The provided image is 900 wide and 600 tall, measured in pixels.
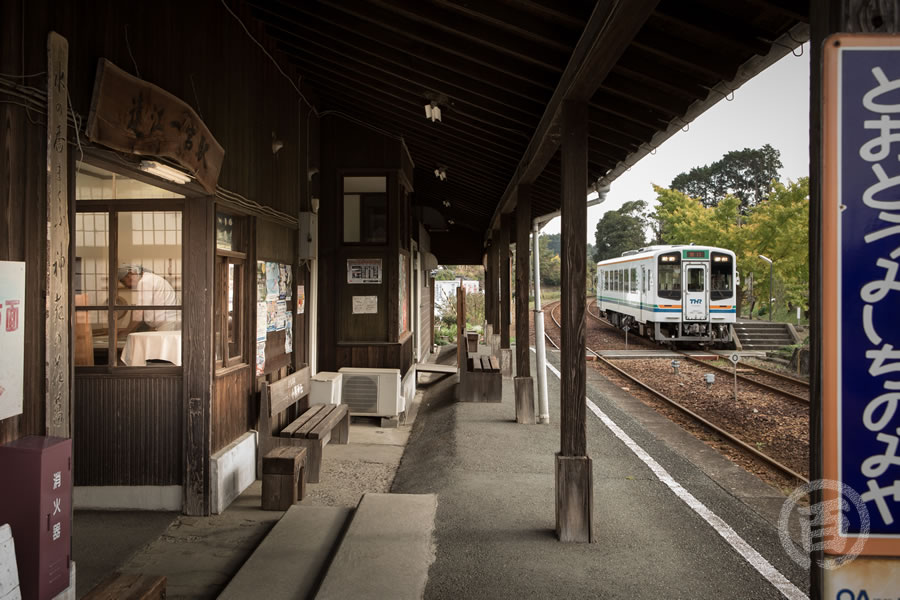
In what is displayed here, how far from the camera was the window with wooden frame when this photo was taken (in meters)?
5.21

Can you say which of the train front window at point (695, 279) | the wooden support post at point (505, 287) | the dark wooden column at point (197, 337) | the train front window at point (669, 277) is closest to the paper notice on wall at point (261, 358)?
the dark wooden column at point (197, 337)

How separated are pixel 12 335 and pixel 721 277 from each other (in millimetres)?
17968

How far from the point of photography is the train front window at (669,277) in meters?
17.5

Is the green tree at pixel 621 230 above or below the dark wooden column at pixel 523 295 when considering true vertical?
above

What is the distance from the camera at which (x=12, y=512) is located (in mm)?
2490

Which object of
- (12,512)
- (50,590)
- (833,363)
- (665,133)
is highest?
(665,133)

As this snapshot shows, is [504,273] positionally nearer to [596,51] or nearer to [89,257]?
[89,257]

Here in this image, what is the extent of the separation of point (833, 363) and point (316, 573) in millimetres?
3216

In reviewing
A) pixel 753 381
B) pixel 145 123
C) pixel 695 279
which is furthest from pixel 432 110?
pixel 695 279

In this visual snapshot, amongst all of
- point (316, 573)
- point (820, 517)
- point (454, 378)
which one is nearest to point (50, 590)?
point (316, 573)

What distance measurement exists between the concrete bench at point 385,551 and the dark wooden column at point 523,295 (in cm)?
284

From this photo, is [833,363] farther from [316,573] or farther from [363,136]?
[363,136]

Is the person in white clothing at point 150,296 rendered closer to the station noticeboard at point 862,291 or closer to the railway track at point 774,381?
the station noticeboard at point 862,291

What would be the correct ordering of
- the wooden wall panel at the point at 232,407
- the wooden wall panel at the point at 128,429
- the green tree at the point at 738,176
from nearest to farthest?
the wooden wall panel at the point at 128,429, the wooden wall panel at the point at 232,407, the green tree at the point at 738,176
